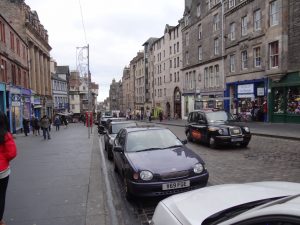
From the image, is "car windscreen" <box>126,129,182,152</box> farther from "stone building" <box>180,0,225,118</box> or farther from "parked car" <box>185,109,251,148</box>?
"stone building" <box>180,0,225,118</box>

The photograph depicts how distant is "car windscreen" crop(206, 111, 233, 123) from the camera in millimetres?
13719

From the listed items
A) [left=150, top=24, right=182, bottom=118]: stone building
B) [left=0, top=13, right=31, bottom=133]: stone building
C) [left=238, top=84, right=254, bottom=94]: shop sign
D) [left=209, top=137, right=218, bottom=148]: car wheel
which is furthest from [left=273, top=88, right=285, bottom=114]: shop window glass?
[left=150, top=24, right=182, bottom=118]: stone building

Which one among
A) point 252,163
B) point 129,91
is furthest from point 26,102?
point 129,91

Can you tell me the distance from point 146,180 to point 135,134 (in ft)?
7.36

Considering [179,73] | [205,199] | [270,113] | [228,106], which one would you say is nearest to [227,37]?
[228,106]

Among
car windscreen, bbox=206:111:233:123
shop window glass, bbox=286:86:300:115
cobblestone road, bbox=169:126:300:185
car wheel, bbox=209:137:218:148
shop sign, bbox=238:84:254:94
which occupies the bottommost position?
cobblestone road, bbox=169:126:300:185

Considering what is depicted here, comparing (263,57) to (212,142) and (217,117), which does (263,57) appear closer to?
(217,117)

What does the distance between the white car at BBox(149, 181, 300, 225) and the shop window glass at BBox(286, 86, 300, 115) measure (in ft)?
71.6

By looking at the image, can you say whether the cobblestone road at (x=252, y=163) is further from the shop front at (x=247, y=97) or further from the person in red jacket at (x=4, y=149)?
the shop front at (x=247, y=97)

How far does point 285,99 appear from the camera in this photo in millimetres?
23578

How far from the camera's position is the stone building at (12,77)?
79.4 ft

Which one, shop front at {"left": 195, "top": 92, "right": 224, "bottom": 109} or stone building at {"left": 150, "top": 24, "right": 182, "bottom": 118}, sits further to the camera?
stone building at {"left": 150, "top": 24, "right": 182, "bottom": 118}

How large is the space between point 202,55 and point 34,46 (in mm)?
23695

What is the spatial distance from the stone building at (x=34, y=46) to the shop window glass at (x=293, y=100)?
28114mm
